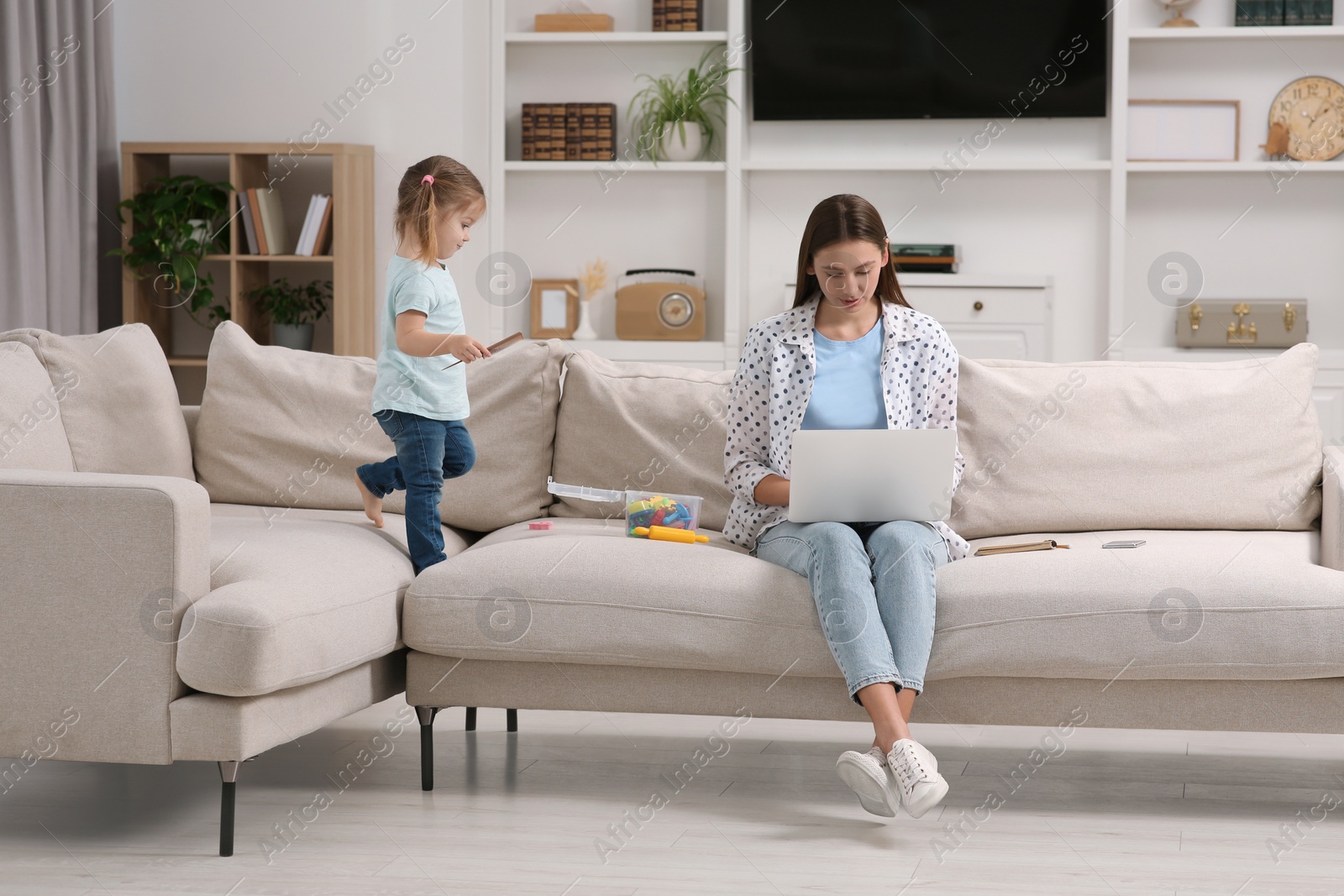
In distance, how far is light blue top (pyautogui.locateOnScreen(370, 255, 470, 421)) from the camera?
2201 mm

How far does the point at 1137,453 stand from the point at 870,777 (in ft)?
3.06

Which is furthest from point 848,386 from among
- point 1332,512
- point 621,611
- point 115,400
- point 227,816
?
point 115,400

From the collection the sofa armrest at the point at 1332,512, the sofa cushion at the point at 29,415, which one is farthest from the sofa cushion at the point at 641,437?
the sofa armrest at the point at 1332,512

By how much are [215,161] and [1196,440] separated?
3.33 meters

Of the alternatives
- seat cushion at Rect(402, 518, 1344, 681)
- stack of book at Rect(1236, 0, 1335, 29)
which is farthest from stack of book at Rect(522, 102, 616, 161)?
seat cushion at Rect(402, 518, 1344, 681)

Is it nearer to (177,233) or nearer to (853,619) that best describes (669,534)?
(853,619)

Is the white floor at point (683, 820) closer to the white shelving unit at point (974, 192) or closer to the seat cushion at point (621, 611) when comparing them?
the seat cushion at point (621, 611)

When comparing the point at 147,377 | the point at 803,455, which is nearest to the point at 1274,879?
the point at 803,455

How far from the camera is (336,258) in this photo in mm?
4148

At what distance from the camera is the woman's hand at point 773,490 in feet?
7.02

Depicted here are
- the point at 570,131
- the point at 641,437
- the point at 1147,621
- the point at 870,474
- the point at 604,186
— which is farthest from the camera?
the point at 604,186

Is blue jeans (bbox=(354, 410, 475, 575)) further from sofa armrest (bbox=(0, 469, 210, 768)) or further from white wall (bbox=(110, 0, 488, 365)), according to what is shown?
white wall (bbox=(110, 0, 488, 365))

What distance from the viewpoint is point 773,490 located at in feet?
7.07

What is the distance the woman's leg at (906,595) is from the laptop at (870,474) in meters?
0.05
